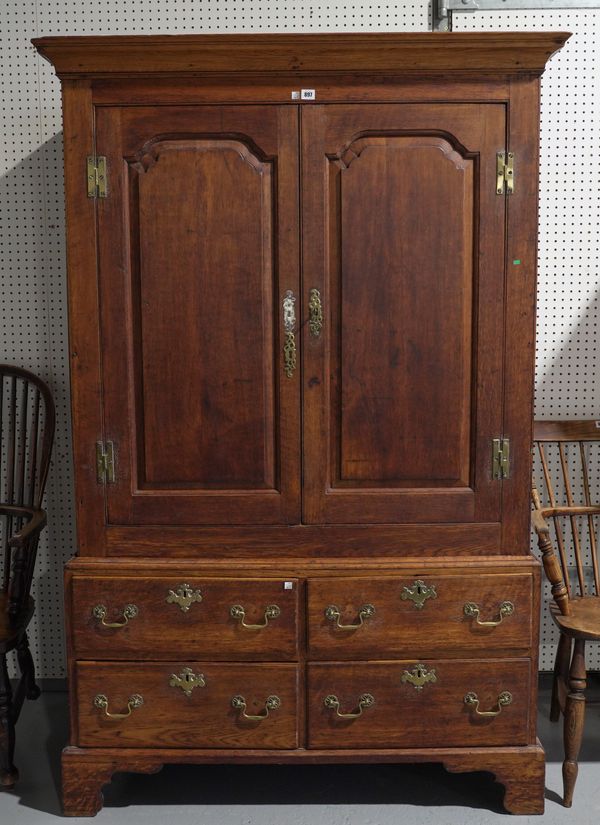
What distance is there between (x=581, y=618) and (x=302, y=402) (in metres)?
1.35

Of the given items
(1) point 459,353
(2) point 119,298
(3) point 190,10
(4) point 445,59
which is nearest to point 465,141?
(4) point 445,59

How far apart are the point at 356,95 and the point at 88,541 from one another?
174 centimetres

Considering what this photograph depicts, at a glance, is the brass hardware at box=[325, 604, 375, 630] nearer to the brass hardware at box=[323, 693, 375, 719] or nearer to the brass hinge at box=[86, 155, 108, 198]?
the brass hardware at box=[323, 693, 375, 719]

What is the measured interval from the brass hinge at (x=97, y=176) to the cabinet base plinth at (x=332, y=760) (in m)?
1.90

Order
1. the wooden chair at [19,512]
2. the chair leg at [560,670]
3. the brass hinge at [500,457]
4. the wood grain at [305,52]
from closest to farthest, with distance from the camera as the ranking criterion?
the wood grain at [305,52], the brass hinge at [500,457], the wooden chair at [19,512], the chair leg at [560,670]

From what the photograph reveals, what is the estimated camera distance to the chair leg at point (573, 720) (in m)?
2.90

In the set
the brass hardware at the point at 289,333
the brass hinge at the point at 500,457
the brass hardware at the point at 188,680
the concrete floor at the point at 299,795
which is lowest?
the concrete floor at the point at 299,795

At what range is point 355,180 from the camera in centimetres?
265

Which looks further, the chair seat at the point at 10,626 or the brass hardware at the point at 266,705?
the chair seat at the point at 10,626

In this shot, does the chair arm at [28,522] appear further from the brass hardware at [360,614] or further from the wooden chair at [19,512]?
the brass hardware at [360,614]

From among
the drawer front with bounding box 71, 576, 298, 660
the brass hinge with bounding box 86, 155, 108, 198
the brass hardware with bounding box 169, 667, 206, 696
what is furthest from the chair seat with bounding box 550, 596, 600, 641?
the brass hinge with bounding box 86, 155, 108, 198

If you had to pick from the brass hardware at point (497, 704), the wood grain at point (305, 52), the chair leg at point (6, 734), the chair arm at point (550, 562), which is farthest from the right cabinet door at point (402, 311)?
the chair leg at point (6, 734)

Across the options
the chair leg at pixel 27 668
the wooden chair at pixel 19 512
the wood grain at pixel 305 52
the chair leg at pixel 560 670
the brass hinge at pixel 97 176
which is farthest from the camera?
the chair leg at pixel 27 668

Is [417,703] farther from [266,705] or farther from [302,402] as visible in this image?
[302,402]
